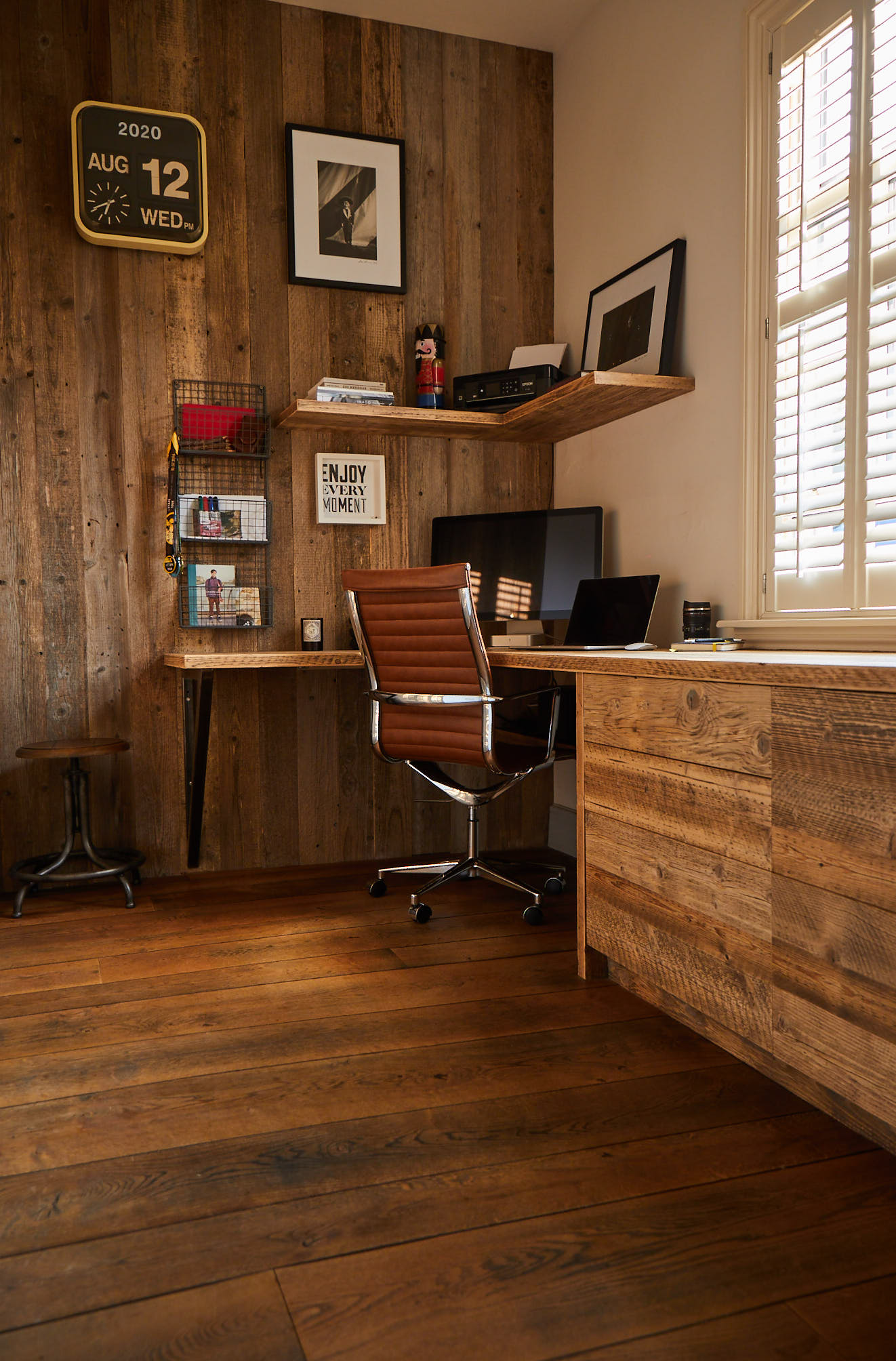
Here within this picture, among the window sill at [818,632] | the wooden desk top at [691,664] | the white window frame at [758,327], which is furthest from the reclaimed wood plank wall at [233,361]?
the window sill at [818,632]

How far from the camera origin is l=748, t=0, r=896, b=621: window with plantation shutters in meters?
2.06

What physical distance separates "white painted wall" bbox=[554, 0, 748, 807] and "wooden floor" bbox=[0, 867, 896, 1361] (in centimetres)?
129

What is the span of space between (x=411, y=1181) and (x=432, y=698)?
1471mm

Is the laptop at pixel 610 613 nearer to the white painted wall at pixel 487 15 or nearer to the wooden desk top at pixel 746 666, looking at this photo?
the wooden desk top at pixel 746 666

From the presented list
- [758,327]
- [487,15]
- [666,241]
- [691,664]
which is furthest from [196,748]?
[487,15]

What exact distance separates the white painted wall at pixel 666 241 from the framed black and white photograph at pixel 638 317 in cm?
5

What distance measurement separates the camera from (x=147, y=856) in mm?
3264

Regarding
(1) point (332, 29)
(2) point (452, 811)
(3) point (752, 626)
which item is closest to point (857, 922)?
(3) point (752, 626)

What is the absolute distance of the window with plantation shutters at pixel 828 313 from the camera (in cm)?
206

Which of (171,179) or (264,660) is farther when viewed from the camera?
(171,179)

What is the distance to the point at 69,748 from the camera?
284 cm

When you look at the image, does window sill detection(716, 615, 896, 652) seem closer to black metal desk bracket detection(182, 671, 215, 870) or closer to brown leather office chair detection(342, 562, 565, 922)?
brown leather office chair detection(342, 562, 565, 922)

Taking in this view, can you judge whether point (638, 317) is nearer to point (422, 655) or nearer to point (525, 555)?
point (525, 555)

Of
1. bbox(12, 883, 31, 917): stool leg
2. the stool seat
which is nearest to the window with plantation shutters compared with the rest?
the stool seat
